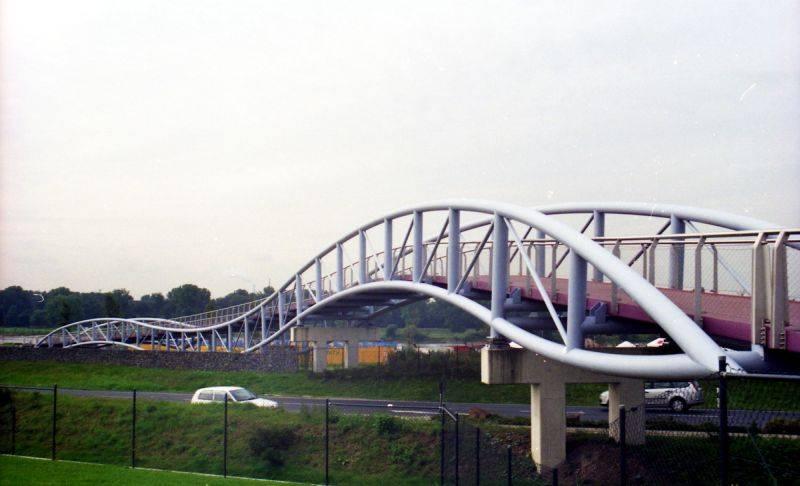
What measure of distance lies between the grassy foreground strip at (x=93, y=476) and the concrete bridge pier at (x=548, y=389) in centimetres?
742

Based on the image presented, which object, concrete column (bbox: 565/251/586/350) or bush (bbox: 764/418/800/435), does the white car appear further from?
bush (bbox: 764/418/800/435)

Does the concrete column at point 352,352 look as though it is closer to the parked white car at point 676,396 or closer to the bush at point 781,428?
the parked white car at point 676,396

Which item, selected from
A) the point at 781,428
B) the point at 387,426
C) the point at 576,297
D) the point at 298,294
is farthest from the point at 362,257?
the point at 781,428

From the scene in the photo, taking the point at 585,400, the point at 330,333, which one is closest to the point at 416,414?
the point at 585,400

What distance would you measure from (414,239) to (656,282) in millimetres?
14840

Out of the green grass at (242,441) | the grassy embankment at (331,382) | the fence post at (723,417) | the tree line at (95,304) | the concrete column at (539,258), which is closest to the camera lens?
the fence post at (723,417)

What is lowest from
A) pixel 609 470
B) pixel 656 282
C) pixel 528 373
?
pixel 609 470

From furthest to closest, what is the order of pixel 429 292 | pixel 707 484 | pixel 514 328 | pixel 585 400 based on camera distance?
1. pixel 585 400
2. pixel 429 292
3. pixel 514 328
4. pixel 707 484

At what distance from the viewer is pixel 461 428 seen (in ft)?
68.3

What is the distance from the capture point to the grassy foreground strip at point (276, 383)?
127 ft

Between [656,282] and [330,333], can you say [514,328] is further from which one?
[330,333]

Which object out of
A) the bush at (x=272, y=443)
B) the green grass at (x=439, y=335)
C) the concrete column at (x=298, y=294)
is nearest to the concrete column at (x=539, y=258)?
the bush at (x=272, y=443)

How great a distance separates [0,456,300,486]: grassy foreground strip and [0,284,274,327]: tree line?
66.9m

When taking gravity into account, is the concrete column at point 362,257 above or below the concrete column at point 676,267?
above
